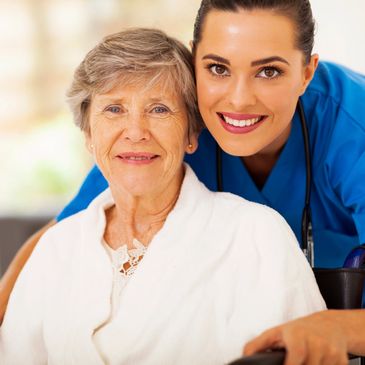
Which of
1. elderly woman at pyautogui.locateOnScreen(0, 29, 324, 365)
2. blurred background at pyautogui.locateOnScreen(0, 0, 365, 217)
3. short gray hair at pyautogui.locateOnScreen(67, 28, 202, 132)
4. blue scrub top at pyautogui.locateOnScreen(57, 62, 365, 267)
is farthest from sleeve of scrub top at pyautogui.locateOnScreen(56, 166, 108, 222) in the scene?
blurred background at pyautogui.locateOnScreen(0, 0, 365, 217)

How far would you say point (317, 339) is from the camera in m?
1.25

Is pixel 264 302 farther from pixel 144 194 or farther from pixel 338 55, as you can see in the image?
pixel 338 55

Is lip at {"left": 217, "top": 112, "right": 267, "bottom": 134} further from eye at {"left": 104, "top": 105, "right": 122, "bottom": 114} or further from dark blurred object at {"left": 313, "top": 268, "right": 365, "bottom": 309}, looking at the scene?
dark blurred object at {"left": 313, "top": 268, "right": 365, "bottom": 309}

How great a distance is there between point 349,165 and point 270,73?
1.05 feet

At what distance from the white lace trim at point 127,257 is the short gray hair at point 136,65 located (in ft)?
1.05

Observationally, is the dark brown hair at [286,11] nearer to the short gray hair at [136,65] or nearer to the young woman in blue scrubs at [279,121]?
the young woman in blue scrubs at [279,121]

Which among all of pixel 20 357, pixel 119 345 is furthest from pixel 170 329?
pixel 20 357

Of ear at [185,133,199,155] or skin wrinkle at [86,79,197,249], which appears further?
ear at [185,133,199,155]

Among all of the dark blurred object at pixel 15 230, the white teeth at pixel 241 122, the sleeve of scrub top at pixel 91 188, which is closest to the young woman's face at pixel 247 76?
the white teeth at pixel 241 122

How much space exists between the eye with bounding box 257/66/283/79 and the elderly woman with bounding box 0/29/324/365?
6.4 inches

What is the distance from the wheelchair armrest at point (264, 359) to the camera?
3.75 ft

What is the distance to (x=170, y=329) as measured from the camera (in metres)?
1.52

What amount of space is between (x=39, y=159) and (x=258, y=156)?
9.00ft

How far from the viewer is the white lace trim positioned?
1.62m
